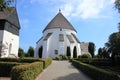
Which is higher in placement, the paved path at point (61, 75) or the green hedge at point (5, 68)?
the green hedge at point (5, 68)

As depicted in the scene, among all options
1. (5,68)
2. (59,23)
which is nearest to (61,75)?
(5,68)

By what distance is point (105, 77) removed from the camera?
12.7m

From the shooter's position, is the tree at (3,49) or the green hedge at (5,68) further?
the tree at (3,49)

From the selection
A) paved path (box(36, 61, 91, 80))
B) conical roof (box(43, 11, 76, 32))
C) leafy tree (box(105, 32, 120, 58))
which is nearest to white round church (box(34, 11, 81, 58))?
conical roof (box(43, 11, 76, 32))

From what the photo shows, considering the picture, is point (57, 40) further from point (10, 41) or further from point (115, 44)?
point (115, 44)

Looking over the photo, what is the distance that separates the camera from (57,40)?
62.7 meters

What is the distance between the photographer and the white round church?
60531 millimetres

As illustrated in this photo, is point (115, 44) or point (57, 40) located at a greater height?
point (57, 40)

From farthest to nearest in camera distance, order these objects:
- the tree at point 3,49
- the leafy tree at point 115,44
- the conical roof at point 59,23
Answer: the conical roof at point 59,23
the tree at point 3,49
the leafy tree at point 115,44

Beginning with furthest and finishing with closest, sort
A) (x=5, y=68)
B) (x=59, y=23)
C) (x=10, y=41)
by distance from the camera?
1. (x=59, y=23)
2. (x=10, y=41)
3. (x=5, y=68)

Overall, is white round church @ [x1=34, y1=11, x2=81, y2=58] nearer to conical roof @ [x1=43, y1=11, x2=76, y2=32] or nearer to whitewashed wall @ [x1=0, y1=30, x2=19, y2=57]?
conical roof @ [x1=43, y1=11, x2=76, y2=32]

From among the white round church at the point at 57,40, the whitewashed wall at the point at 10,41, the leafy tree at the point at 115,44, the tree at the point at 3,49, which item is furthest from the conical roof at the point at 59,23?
the tree at the point at 3,49

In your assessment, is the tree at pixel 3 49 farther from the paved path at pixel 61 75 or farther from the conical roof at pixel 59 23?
the conical roof at pixel 59 23

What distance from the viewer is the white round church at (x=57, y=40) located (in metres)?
60.5
